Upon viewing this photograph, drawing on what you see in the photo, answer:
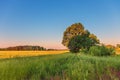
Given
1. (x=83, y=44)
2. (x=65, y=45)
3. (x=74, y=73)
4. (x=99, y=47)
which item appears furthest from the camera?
(x=65, y=45)

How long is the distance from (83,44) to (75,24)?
21.1 m

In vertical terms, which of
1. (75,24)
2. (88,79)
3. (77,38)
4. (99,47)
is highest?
(75,24)

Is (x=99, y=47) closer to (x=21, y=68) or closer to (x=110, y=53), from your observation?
(x=110, y=53)

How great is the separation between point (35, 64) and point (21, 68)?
4.15 feet

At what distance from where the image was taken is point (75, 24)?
7056 centimetres

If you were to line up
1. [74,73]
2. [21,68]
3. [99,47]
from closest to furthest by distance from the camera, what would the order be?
[74,73] < [21,68] < [99,47]

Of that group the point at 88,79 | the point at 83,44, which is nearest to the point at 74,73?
the point at 88,79

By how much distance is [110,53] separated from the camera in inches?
1271

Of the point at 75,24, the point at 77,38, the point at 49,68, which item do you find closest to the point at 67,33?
the point at 75,24

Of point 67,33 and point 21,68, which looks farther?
point 67,33

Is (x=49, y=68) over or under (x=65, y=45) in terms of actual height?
under

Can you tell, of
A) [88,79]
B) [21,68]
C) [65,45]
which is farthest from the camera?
[65,45]

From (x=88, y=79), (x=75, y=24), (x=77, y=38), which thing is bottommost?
(x=88, y=79)

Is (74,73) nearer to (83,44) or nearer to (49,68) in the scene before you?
(49,68)
